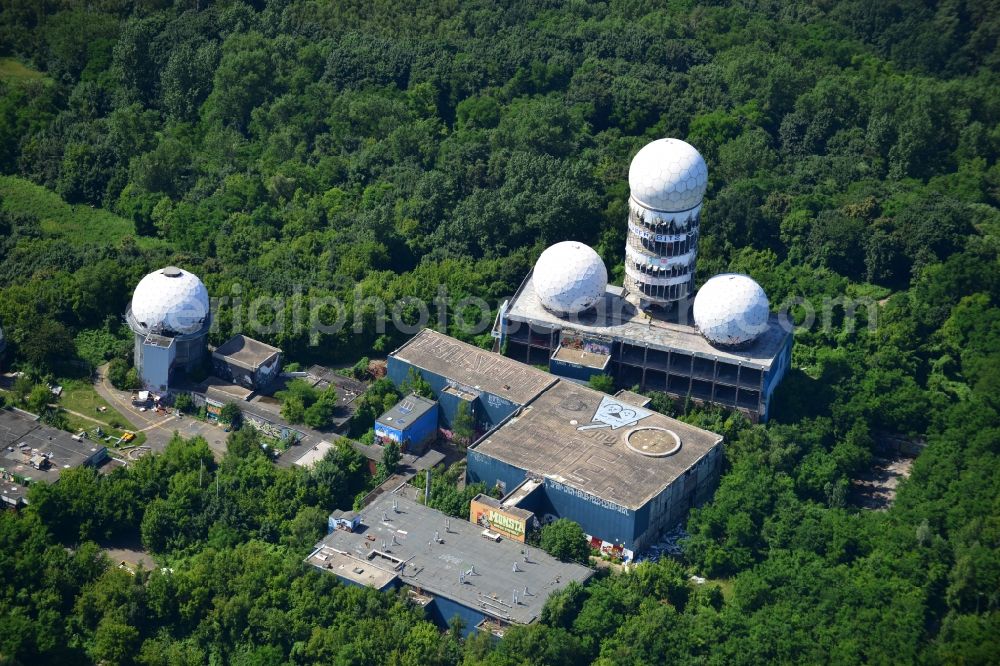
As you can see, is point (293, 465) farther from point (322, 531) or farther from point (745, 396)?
point (745, 396)

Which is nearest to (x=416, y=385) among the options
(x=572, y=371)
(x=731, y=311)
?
(x=572, y=371)

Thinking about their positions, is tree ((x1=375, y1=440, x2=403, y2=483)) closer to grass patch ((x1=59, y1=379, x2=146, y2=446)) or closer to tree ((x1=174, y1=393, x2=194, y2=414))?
tree ((x1=174, y1=393, x2=194, y2=414))

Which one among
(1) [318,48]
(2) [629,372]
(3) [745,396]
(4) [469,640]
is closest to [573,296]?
(2) [629,372]

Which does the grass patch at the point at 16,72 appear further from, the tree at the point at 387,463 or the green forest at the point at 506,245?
the tree at the point at 387,463

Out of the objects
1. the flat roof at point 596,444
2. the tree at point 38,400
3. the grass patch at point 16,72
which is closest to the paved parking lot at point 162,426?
the tree at point 38,400

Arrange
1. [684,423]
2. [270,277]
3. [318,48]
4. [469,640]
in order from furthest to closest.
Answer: [318,48] → [270,277] → [684,423] → [469,640]

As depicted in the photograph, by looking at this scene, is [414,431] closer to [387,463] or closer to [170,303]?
[387,463]

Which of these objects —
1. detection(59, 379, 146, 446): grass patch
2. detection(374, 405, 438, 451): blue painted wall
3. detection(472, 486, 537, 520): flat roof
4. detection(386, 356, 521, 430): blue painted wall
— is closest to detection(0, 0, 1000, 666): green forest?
detection(59, 379, 146, 446): grass patch
